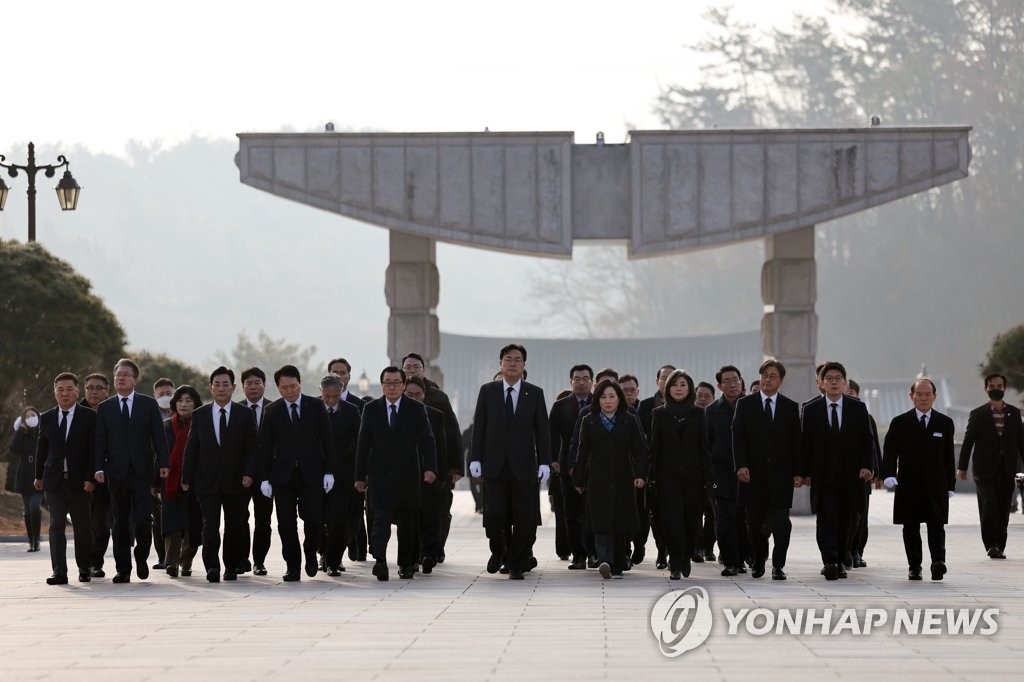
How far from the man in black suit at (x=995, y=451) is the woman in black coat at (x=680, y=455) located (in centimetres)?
351

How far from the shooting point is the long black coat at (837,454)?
13461 mm

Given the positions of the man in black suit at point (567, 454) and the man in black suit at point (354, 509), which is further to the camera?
the man in black suit at point (354, 509)

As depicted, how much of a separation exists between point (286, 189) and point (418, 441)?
942cm

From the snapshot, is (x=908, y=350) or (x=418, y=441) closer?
(x=418, y=441)

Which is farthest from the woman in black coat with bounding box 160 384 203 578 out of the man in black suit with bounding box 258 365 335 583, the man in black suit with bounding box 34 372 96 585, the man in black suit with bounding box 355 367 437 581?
the man in black suit with bounding box 355 367 437 581

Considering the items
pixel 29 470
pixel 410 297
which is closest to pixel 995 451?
pixel 410 297

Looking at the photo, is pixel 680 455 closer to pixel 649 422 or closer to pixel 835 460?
pixel 835 460

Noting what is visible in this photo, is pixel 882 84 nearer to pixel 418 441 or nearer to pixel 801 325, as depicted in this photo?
pixel 801 325

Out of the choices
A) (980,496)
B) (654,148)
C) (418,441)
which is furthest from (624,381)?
(654,148)

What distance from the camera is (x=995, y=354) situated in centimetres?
2511

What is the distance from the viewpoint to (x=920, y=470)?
44.2 ft

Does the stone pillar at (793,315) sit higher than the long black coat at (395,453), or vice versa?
the stone pillar at (793,315)

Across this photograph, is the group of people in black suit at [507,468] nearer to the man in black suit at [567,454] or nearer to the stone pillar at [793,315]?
the man in black suit at [567,454]

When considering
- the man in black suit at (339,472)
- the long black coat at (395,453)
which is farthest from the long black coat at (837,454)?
the man in black suit at (339,472)
